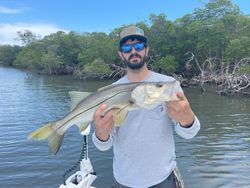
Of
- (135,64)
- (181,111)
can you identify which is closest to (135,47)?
(135,64)

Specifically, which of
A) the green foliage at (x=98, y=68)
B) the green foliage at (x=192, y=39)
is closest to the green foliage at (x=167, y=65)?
the green foliage at (x=192, y=39)

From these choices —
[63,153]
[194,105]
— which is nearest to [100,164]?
[63,153]

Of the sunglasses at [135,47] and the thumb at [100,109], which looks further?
the sunglasses at [135,47]

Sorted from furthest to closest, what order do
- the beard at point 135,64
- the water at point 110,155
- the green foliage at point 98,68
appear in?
the green foliage at point 98,68
the water at point 110,155
the beard at point 135,64

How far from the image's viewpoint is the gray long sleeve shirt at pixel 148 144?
3.03 metres

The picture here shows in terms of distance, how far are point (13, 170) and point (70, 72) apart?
53.8 meters

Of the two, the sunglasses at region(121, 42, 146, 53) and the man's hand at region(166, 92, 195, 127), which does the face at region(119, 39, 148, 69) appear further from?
the man's hand at region(166, 92, 195, 127)

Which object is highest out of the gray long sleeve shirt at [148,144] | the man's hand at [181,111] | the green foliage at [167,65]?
the green foliage at [167,65]

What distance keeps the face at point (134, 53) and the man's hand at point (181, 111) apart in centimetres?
56

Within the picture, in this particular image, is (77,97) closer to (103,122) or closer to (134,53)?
(103,122)

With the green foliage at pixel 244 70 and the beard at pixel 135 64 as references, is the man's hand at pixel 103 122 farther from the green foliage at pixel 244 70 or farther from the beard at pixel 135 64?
the green foliage at pixel 244 70

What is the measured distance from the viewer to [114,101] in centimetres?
278

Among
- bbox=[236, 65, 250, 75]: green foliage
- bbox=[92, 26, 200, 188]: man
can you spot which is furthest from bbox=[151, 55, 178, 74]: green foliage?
bbox=[92, 26, 200, 188]: man

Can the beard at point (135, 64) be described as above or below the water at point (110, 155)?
above
